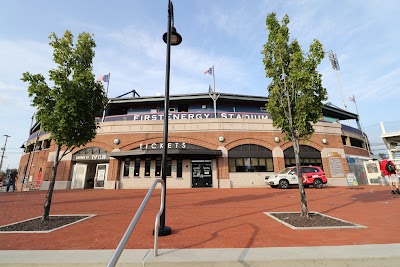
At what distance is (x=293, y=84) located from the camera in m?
7.72

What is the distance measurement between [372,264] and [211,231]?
3272 mm

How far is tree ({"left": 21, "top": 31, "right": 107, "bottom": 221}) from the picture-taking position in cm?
701

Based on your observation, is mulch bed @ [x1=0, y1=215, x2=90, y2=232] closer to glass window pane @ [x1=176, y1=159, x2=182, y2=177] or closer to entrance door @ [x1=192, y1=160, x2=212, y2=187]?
glass window pane @ [x1=176, y1=159, x2=182, y2=177]

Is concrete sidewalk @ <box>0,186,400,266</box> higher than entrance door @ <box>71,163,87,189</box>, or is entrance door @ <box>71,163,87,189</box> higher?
entrance door @ <box>71,163,87,189</box>

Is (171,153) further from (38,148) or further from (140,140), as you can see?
(38,148)

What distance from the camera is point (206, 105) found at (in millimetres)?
26109

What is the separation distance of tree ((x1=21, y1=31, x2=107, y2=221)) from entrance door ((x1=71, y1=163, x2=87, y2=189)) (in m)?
16.7

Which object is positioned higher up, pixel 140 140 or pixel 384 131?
pixel 384 131

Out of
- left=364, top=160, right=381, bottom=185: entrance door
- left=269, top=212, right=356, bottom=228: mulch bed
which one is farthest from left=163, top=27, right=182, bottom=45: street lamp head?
left=364, top=160, right=381, bottom=185: entrance door

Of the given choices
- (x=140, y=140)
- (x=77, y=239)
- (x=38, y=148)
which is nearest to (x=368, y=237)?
(x=77, y=239)

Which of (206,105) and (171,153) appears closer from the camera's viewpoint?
(171,153)

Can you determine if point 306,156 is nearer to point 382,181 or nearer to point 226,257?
point 382,181

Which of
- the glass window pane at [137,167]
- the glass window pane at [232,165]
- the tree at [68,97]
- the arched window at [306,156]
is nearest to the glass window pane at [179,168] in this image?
the glass window pane at [137,167]

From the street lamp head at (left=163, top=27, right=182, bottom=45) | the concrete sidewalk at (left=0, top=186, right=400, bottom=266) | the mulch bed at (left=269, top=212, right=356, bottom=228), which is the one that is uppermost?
the street lamp head at (left=163, top=27, right=182, bottom=45)
